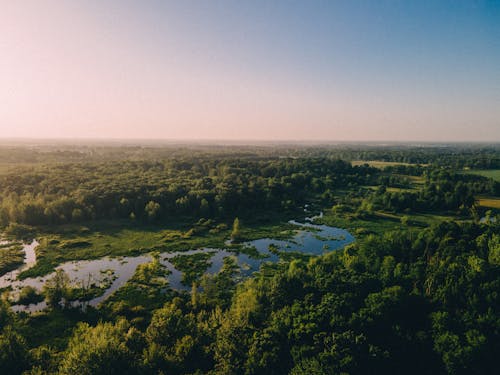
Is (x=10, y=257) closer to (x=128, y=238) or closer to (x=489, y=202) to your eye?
(x=128, y=238)

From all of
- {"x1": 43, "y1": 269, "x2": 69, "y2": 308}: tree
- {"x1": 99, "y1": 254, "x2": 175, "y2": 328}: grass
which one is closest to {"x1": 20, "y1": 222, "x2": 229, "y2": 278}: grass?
{"x1": 43, "y1": 269, "x2": 69, "y2": 308}: tree

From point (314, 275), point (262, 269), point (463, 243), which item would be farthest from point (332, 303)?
point (463, 243)

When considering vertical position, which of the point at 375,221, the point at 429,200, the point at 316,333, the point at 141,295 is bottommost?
the point at 141,295

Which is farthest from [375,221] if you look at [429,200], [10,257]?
[10,257]

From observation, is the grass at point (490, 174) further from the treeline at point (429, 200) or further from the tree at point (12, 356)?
the tree at point (12, 356)

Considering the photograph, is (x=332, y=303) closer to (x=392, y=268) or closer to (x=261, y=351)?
(x=261, y=351)

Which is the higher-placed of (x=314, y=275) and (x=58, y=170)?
(x=58, y=170)
